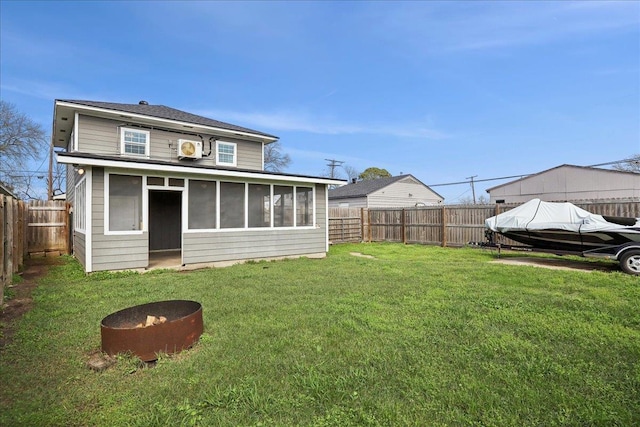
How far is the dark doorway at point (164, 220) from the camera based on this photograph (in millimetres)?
11406

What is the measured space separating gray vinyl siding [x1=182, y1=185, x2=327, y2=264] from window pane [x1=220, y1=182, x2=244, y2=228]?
28 cm

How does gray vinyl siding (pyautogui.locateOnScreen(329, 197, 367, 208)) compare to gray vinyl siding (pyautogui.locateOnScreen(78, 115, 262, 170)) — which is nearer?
gray vinyl siding (pyautogui.locateOnScreen(78, 115, 262, 170))

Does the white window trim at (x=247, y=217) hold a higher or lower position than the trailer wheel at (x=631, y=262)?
higher

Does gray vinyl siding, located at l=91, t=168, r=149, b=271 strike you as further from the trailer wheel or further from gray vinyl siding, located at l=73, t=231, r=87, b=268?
the trailer wheel

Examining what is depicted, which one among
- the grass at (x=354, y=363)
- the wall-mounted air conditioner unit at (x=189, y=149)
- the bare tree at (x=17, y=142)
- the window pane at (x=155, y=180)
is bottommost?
the grass at (x=354, y=363)

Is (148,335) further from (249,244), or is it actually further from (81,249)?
(81,249)

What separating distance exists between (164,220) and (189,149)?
2854 millimetres

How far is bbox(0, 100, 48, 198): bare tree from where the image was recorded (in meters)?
20.7

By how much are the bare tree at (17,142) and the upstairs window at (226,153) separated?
61.4 ft

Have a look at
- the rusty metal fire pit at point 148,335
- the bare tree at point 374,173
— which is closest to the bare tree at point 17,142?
the rusty metal fire pit at point 148,335

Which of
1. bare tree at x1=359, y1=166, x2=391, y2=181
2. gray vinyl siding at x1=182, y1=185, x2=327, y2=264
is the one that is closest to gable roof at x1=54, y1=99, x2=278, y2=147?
gray vinyl siding at x1=182, y1=185, x2=327, y2=264

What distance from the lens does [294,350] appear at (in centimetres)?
315

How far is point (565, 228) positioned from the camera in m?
7.70

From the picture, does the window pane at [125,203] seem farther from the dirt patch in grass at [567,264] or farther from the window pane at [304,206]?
the dirt patch in grass at [567,264]
